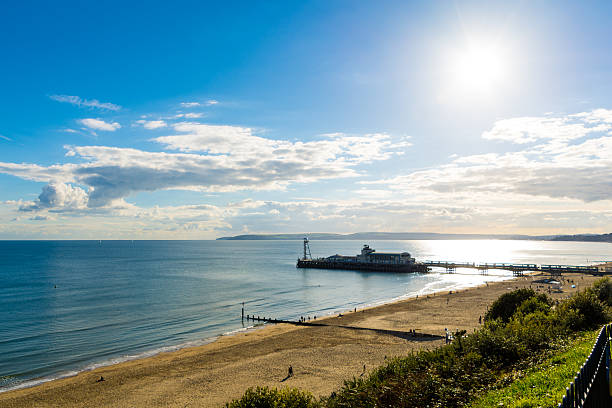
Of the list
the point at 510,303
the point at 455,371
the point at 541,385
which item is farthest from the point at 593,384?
the point at 510,303

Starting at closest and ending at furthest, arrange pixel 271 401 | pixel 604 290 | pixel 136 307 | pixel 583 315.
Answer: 1. pixel 271 401
2. pixel 583 315
3. pixel 604 290
4. pixel 136 307

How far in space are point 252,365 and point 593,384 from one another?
3151 centimetres

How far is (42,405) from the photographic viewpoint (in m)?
27.5

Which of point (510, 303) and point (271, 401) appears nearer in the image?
point (271, 401)

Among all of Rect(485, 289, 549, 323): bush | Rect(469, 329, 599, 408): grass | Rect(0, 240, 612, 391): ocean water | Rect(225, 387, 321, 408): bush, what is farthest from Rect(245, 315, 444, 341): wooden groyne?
Rect(225, 387, 321, 408): bush

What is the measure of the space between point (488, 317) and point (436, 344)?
237 inches

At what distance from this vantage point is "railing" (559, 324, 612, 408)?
631cm

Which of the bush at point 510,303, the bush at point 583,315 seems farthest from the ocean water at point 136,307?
the bush at point 583,315

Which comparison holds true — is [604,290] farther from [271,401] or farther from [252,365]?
[271,401]

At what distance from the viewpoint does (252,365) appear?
35062 mm

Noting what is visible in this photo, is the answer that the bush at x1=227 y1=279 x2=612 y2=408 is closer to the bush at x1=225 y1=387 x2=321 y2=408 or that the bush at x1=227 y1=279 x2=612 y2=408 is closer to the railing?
the bush at x1=225 y1=387 x2=321 y2=408

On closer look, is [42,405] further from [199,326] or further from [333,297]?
[333,297]

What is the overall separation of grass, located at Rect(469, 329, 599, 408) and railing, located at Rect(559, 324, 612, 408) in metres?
1.33

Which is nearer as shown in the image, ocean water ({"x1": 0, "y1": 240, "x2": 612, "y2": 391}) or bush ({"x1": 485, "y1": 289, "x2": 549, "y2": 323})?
bush ({"x1": 485, "y1": 289, "x2": 549, "y2": 323})
